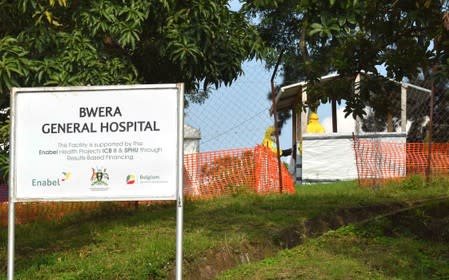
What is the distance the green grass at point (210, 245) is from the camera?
23.7ft

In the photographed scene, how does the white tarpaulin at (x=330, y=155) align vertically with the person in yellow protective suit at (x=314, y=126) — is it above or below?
below

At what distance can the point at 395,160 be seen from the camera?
671 inches

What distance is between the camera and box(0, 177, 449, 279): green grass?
7215 millimetres

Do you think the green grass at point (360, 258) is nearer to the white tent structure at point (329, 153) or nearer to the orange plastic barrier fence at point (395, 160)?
Result: the orange plastic barrier fence at point (395, 160)

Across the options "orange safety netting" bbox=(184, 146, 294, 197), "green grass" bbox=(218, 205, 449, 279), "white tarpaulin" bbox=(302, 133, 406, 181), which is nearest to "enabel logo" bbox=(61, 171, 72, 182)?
"green grass" bbox=(218, 205, 449, 279)

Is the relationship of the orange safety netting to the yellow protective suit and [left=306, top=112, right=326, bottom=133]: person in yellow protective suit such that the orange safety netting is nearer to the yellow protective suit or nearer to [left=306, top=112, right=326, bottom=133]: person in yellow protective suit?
the yellow protective suit

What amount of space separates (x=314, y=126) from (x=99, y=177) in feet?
53.9

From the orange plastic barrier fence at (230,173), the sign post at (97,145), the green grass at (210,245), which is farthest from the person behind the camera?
the orange plastic barrier fence at (230,173)

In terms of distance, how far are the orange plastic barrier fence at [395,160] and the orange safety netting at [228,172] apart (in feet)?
7.62

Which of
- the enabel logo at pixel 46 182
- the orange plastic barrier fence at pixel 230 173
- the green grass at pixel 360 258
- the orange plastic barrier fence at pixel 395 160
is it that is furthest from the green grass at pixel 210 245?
the orange plastic barrier fence at pixel 395 160

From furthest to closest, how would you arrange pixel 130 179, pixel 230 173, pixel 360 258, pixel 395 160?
1. pixel 395 160
2. pixel 230 173
3. pixel 360 258
4. pixel 130 179

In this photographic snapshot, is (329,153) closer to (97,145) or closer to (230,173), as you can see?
(230,173)

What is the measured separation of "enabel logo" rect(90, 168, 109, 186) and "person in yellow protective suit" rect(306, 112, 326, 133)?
53.1ft

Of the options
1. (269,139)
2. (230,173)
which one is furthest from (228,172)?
(269,139)
